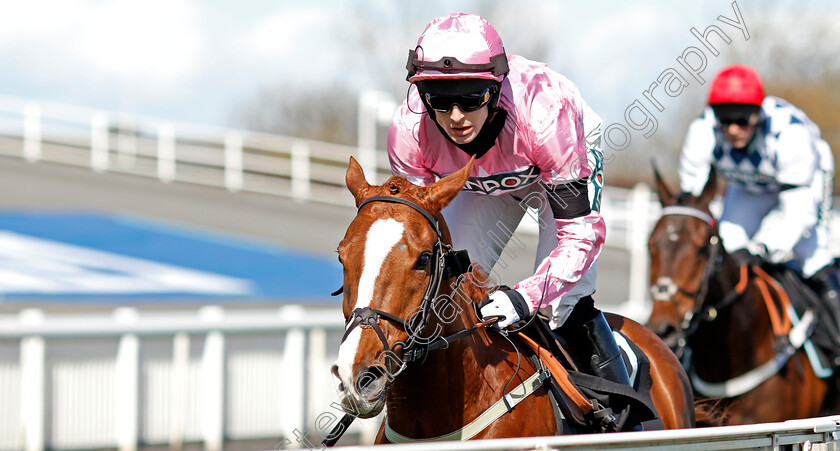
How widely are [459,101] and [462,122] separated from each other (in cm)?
6

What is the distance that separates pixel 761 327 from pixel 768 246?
22.2 inches

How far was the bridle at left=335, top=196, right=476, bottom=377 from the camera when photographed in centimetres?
221

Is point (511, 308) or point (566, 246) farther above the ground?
point (566, 246)

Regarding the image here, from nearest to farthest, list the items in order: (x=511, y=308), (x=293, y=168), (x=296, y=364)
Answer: (x=511, y=308) < (x=296, y=364) < (x=293, y=168)

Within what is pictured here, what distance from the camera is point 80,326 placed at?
6293 mm

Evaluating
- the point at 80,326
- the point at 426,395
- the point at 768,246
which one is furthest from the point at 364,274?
the point at 80,326

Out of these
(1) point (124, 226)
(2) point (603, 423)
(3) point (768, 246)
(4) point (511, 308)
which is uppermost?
(1) point (124, 226)

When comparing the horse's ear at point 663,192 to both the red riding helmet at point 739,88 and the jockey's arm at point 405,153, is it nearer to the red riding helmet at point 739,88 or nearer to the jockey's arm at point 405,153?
the red riding helmet at point 739,88

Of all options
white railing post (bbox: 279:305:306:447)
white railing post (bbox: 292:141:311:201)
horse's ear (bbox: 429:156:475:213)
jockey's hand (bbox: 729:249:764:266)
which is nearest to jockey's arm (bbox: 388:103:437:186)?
horse's ear (bbox: 429:156:475:213)

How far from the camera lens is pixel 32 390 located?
6.06 m

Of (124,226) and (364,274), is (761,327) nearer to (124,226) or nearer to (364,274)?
(364,274)

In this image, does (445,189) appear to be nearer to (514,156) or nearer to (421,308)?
(421,308)

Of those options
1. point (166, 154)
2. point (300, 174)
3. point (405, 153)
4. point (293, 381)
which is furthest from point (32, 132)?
point (405, 153)

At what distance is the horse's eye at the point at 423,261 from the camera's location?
233 cm
